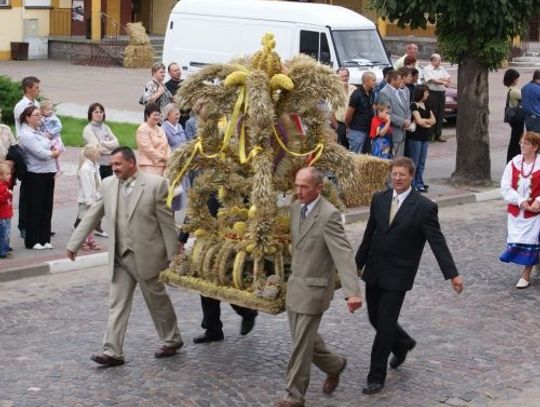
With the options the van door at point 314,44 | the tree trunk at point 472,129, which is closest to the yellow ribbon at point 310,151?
the tree trunk at point 472,129

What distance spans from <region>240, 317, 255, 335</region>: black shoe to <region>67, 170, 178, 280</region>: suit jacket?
44.4 inches

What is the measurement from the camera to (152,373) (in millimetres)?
10000

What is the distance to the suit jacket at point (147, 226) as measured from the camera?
10.1m

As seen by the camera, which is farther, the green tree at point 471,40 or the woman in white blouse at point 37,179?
the green tree at point 471,40

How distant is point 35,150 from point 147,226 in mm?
4479

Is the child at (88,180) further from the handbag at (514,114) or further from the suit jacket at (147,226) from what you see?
the handbag at (514,114)

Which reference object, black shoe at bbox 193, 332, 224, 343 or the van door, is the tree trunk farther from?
black shoe at bbox 193, 332, 224, 343

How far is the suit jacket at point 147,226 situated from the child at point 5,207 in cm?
349

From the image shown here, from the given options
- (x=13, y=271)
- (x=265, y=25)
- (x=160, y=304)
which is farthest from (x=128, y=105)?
(x=160, y=304)

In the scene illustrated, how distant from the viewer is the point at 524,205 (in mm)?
12984

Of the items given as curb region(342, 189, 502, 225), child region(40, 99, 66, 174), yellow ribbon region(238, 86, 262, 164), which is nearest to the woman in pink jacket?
child region(40, 99, 66, 174)

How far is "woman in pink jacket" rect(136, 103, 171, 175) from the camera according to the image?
1484 centimetres

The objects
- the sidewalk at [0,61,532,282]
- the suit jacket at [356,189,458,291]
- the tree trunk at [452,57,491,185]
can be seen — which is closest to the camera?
the suit jacket at [356,189,458,291]

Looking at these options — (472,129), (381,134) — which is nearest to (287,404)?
(381,134)
